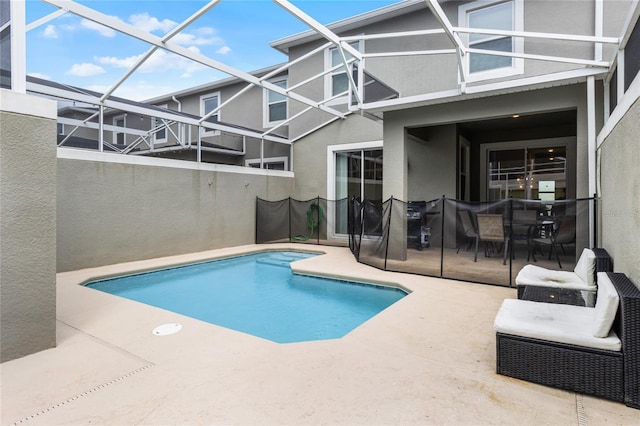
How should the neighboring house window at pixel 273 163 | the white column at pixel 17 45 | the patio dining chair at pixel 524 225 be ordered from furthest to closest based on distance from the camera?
the neighboring house window at pixel 273 163 < the patio dining chair at pixel 524 225 < the white column at pixel 17 45

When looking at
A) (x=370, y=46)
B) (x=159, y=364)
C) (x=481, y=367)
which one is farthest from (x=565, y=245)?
(x=370, y=46)

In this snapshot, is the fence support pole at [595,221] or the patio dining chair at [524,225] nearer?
the fence support pole at [595,221]

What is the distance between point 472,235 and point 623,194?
4254 millimetres

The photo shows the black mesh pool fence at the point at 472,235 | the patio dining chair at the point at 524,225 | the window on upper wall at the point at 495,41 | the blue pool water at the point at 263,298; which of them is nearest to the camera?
the blue pool water at the point at 263,298

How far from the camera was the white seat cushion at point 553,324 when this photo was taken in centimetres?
224

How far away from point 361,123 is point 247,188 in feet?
12.6

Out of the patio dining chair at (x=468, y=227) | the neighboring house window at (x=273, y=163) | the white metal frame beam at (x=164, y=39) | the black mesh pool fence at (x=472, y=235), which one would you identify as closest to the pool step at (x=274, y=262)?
the black mesh pool fence at (x=472, y=235)

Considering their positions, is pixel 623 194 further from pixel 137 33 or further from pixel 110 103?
pixel 110 103

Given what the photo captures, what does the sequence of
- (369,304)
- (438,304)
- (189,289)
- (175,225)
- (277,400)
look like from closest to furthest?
(277,400), (438,304), (369,304), (189,289), (175,225)

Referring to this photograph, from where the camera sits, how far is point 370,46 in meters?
9.53

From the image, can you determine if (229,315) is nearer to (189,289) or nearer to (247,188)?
(189,289)

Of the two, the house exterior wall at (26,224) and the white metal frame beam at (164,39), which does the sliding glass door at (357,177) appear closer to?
the white metal frame beam at (164,39)

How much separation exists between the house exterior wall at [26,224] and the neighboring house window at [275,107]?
31.0 feet

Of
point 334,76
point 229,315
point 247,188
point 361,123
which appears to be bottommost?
Answer: point 229,315
